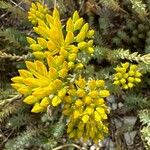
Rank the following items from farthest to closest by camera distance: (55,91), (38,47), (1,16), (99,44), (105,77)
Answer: (1,16) → (99,44) → (105,77) → (38,47) → (55,91)

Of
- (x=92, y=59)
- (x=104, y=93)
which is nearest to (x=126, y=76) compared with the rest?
(x=104, y=93)

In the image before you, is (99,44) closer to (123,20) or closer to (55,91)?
(123,20)

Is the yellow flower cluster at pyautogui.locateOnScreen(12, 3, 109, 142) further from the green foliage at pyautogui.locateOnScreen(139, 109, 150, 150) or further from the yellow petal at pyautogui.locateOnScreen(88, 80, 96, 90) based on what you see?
the green foliage at pyautogui.locateOnScreen(139, 109, 150, 150)

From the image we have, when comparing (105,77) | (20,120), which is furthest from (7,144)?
(105,77)

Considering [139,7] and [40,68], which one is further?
[139,7]

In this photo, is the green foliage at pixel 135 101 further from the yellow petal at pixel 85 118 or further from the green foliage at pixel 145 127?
the yellow petal at pixel 85 118

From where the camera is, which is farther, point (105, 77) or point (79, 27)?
point (105, 77)

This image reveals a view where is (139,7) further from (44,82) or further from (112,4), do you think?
(44,82)

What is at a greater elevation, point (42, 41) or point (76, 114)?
point (42, 41)
